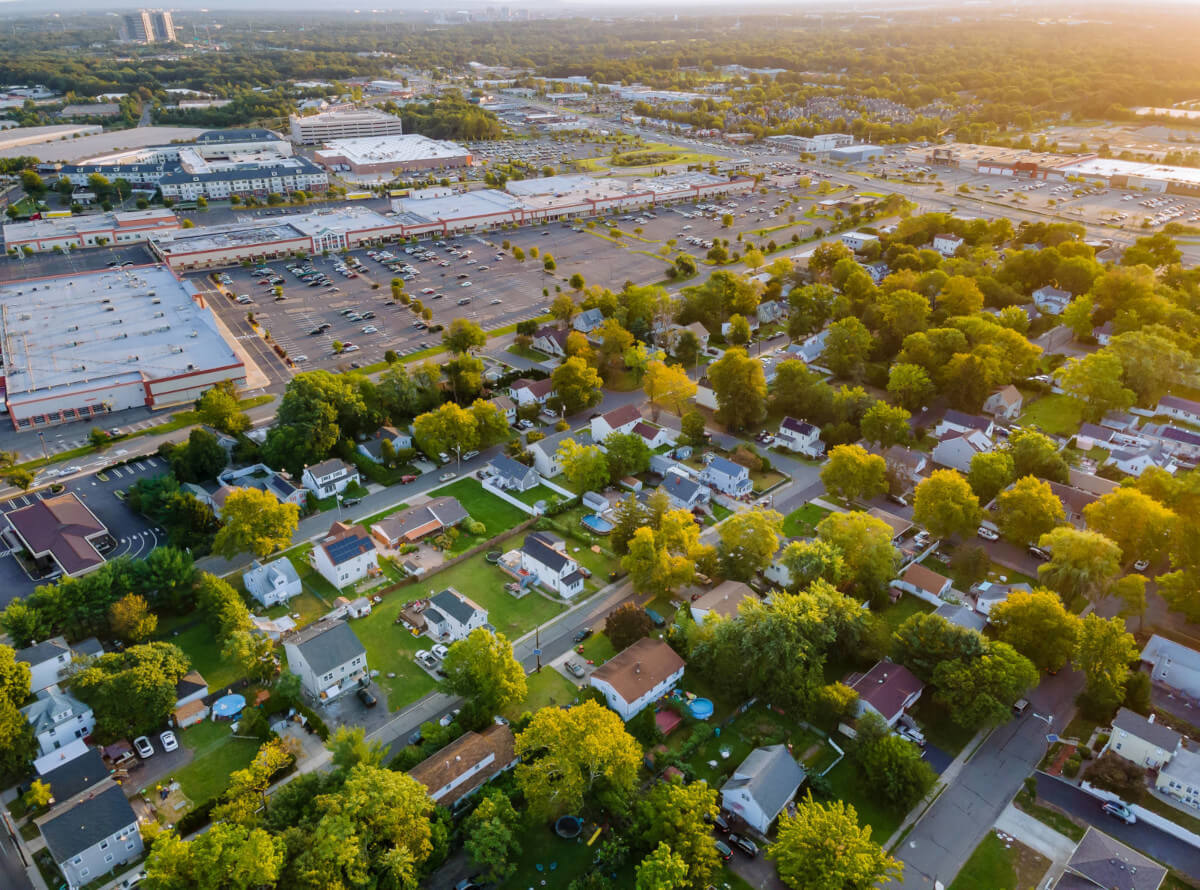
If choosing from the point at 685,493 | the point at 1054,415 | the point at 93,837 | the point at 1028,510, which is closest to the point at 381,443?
the point at 685,493

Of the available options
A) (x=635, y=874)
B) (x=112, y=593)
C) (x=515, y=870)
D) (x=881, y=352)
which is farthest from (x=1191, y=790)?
(x=112, y=593)

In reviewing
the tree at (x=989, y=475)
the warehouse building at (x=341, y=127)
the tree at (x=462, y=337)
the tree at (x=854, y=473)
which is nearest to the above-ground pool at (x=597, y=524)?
the tree at (x=854, y=473)

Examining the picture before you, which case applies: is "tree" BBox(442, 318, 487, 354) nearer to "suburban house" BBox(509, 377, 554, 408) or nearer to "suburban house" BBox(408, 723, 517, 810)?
"suburban house" BBox(509, 377, 554, 408)

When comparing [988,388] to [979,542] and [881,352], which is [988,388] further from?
[979,542]

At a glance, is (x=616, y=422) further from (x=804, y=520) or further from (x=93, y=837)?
(x=93, y=837)

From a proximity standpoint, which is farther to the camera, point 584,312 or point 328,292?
point 328,292

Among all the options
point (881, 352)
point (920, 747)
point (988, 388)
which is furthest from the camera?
point (881, 352)

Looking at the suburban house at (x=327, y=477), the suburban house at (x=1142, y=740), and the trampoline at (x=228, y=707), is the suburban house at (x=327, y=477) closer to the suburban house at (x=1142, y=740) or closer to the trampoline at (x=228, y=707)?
the trampoline at (x=228, y=707)
